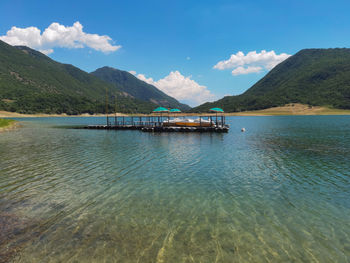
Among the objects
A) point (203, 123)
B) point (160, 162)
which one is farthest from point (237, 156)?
point (203, 123)

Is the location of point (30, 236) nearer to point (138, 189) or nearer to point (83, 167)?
point (138, 189)

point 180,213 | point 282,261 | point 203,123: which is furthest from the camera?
point 203,123

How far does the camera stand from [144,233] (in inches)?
320

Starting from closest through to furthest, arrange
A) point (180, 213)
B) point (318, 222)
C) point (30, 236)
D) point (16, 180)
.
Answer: point (30, 236) < point (318, 222) < point (180, 213) < point (16, 180)

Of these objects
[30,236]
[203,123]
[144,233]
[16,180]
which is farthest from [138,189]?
[203,123]

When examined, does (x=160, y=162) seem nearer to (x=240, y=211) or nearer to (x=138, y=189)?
(x=138, y=189)

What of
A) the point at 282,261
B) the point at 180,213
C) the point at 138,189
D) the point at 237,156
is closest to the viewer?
the point at 282,261

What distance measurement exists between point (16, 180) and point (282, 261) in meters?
17.0

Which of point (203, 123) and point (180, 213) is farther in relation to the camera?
point (203, 123)

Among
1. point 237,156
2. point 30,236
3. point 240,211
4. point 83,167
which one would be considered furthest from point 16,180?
point 237,156

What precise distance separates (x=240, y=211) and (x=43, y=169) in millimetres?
16531

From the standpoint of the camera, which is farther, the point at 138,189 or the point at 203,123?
the point at 203,123

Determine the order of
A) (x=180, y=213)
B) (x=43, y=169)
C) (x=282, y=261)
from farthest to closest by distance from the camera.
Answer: (x=43, y=169), (x=180, y=213), (x=282, y=261)

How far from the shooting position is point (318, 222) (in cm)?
898
